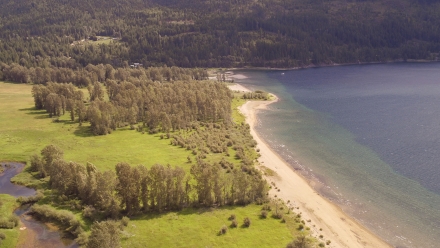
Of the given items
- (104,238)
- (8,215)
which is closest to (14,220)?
(8,215)

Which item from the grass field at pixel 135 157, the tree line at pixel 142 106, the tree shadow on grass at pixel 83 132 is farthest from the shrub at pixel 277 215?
the tree shadow on grass at pixel 83 132

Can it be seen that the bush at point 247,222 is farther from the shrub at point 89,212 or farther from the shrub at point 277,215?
the shrub at point 89,212

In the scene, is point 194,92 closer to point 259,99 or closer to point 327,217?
point 259,99

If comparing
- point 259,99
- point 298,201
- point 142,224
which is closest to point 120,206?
point 142,224

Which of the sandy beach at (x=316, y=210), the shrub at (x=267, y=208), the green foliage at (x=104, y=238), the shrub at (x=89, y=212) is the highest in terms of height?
the green foliage at (x=104, y=238)

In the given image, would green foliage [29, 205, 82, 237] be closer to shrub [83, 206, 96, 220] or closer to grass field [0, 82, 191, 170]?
shrub [83, 206, 96, 220]

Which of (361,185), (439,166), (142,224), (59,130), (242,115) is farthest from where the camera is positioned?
(242,115)

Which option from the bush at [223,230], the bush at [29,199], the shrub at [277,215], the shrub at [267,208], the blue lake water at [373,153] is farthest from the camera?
the blue lake water at [373,153]

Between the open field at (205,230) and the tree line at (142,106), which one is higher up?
the tree line at (142,106)
